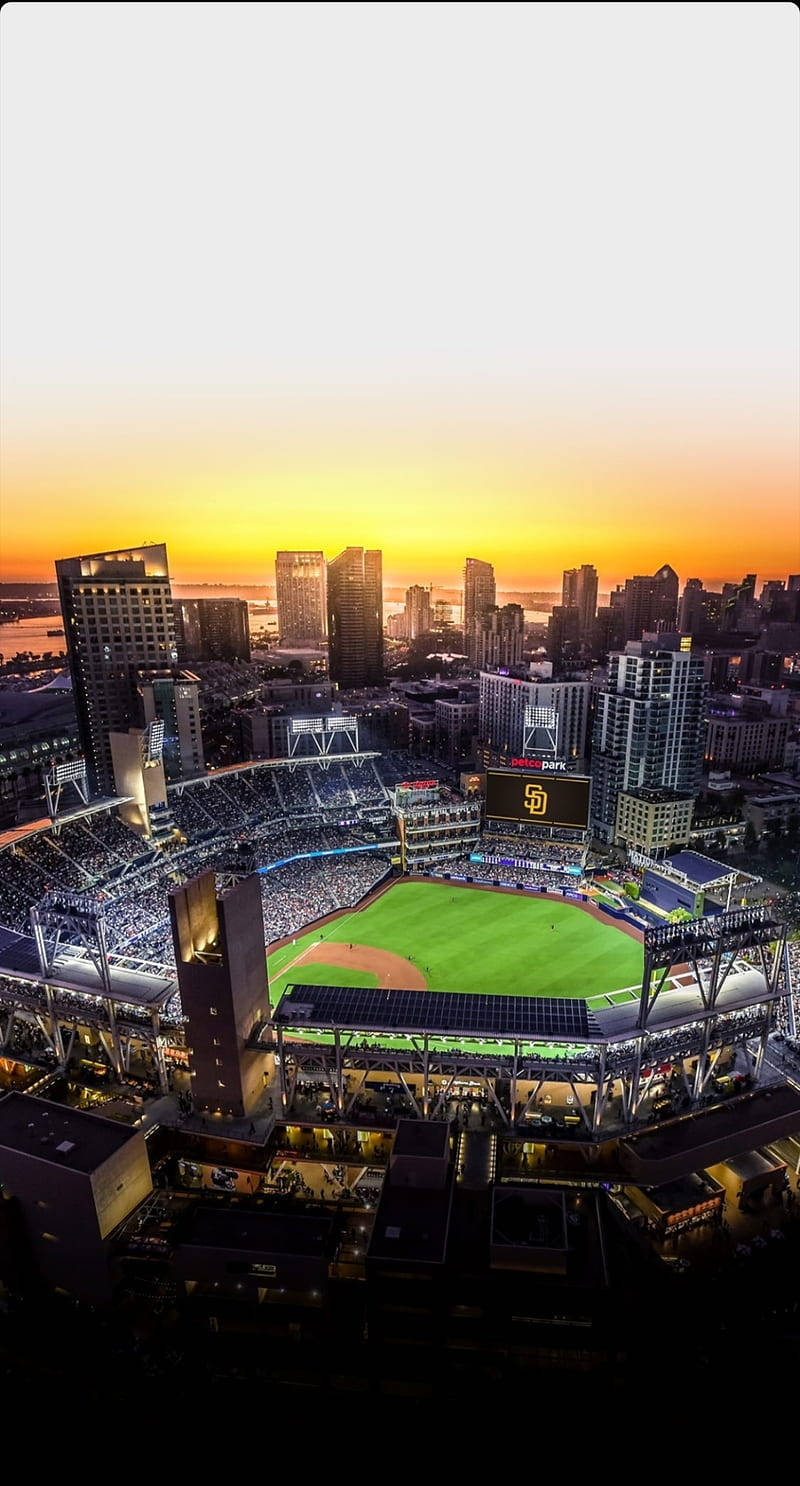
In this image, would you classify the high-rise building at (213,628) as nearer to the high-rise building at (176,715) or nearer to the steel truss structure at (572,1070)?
the high-rise building at (176,715)

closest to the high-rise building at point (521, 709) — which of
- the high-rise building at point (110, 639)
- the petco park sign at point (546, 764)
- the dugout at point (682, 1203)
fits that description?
the petco park sign at point (546, 764)

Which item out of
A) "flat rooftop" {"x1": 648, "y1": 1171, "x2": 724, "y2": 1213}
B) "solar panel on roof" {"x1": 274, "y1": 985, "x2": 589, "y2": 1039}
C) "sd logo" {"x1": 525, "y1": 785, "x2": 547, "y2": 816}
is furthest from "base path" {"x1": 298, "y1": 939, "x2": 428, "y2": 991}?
"sd logo" {"x1": 525, "y1": 785, "x2": 547, "y2": 816}

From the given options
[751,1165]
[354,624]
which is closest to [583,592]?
[354,624]

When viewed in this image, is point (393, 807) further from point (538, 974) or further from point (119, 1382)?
point (119, 1382)

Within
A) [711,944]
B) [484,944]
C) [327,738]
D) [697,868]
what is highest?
[711,944]

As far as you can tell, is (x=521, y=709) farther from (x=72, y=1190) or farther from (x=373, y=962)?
(x=72, y=1190)

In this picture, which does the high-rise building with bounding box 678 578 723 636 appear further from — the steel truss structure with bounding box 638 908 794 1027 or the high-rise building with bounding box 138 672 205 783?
the steel truss structure with bounding box 638 908 794 1027
